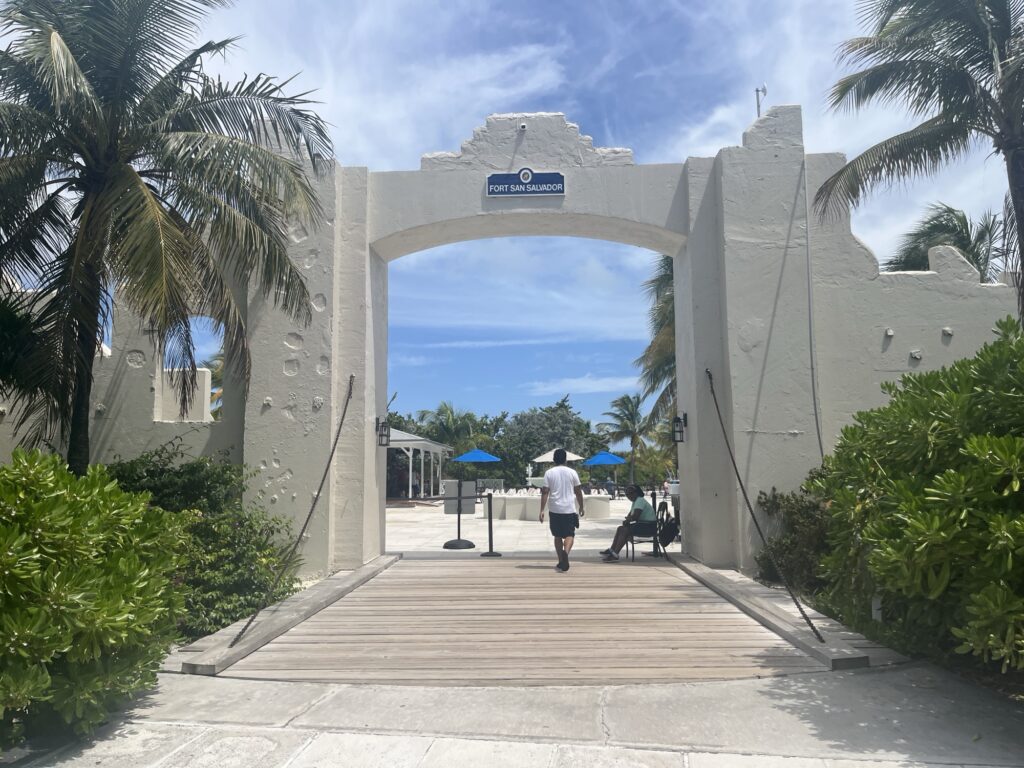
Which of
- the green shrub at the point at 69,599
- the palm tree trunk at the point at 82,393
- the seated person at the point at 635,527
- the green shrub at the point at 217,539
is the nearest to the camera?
the green shrub at the point at 69,599

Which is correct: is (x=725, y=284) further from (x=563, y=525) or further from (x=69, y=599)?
(x=69, y=599)

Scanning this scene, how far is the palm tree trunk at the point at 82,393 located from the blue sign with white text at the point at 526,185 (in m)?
5.30

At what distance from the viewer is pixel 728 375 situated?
1075cm

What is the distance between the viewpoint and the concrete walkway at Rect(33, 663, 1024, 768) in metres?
4.38

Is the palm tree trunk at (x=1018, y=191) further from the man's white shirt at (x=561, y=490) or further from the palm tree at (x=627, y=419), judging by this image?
the palm tree at (x=627, y=419)

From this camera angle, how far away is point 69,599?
13.5 feet

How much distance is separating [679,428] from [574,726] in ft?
24.5

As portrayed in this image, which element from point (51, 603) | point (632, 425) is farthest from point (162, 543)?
point (632, 425)

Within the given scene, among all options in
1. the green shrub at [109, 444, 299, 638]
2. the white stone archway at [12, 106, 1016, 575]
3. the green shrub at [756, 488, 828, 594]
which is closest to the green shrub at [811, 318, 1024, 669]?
the green shrub at [756, 488, 828, 594]

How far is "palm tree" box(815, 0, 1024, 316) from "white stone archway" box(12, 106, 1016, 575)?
59 cm

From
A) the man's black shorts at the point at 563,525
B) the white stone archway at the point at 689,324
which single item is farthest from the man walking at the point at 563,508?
the white stone archway at the point at 689,324

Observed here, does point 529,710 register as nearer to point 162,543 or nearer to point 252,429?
point 162,543

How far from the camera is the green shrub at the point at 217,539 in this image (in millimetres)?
7691

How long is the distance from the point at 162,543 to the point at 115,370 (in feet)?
21.5
